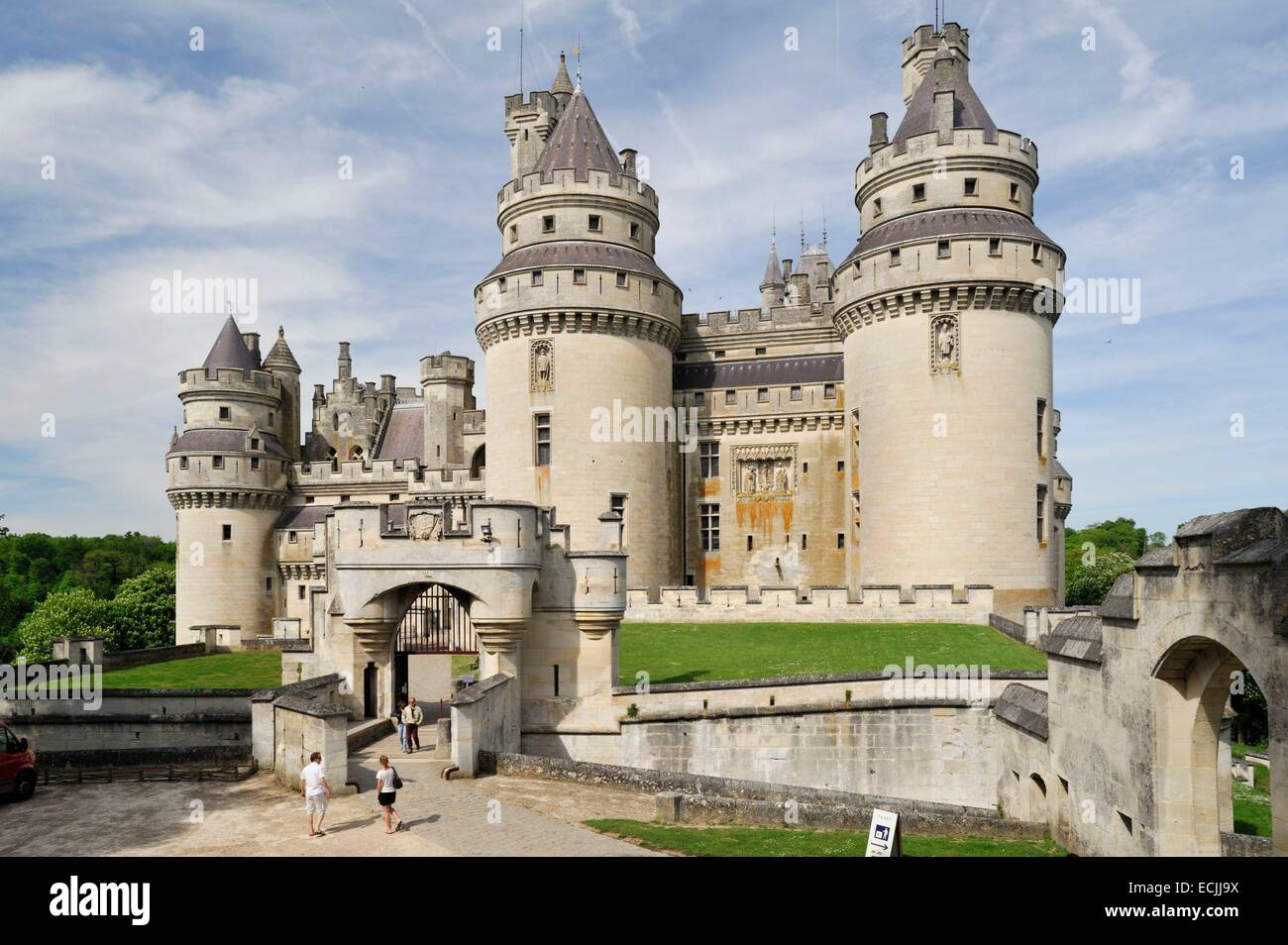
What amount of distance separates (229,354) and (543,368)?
829 inches

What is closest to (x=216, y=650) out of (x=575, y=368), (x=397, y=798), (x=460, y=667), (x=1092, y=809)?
(x=460, y=667)

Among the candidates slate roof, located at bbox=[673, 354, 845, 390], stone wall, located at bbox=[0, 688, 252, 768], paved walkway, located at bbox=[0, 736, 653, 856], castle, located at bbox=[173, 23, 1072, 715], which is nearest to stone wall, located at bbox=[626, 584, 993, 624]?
castle, located at bbox=[173, 23, 1072, 715]

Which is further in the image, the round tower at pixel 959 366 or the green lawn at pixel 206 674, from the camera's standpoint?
the round tower at pixel 959 366

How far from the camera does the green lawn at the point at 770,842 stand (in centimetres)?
1173

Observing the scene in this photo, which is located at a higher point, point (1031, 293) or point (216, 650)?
point (1031, 293)

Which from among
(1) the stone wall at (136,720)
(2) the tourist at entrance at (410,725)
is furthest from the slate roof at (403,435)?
(2) the tourist at entrance at (410,725)

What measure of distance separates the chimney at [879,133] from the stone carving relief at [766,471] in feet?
48.3

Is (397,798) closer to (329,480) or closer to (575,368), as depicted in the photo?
(575,368)

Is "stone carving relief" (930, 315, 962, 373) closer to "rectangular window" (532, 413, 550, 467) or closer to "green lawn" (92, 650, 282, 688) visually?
"rectangular window" (532, 413, 550, 467)

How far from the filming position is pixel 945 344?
3509 cm

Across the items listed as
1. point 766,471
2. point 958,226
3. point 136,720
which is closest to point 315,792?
point 136,720

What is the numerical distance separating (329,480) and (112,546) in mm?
54319

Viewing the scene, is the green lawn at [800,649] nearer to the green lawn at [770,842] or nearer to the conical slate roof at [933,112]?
the green lawn at [770,842]
